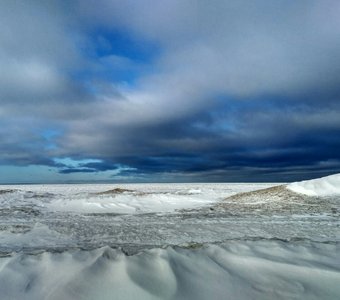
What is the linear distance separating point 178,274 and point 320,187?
14626mm

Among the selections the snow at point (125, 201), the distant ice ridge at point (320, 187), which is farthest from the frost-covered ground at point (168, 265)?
the distant ice ridge at point (320, 187)

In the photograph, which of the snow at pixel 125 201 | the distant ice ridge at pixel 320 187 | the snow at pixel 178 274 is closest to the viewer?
the snow at pixel 178 274

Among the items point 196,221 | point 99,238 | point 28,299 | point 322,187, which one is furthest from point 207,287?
point 322,187

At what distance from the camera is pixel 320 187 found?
1612 cm

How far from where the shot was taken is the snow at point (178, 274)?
10.9ft

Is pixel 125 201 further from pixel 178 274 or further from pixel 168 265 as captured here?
pixel 178 274

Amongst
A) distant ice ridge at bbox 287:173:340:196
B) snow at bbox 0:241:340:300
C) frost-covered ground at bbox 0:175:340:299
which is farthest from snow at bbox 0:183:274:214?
snow at bbox 0:241:340:300

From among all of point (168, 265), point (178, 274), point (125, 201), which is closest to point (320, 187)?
point (125, 201)

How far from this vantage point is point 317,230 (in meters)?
7.53

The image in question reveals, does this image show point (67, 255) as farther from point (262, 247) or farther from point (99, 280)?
point (262, 247)

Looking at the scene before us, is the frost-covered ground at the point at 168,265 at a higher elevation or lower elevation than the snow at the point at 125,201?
lower

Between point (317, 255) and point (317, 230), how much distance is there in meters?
3.18

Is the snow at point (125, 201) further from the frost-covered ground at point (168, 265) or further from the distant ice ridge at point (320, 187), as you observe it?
the frost-covered ground at point (168, 265)

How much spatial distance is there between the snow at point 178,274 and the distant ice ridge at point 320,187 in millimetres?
11360
